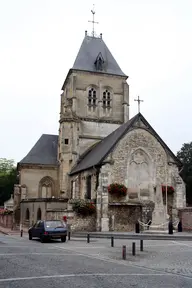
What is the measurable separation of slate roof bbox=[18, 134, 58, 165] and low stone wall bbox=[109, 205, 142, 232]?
14.4 meters

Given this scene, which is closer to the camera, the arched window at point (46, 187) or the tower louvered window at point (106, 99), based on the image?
the arched window at point (46, 187)

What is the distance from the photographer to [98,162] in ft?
90.0

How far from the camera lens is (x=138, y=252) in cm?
1432

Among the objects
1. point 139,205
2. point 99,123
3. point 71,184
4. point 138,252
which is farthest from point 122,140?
point 138,252

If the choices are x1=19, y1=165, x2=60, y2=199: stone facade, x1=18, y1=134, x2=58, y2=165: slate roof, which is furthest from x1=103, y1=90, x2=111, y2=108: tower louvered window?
x1=19, y1=165, x2=60, y2=199: stone facade

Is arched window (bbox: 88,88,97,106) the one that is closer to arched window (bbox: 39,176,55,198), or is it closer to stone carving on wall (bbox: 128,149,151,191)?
arched window (bbox: 39,176,55,198)

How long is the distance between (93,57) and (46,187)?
55.9 feet

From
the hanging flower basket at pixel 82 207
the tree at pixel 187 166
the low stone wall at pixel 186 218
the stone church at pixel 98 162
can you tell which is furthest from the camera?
the tree at pixel 187 166

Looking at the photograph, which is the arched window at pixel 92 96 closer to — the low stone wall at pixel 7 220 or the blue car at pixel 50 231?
the low stone wall at pixel 7 220

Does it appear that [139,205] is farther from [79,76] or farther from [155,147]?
[79,76]

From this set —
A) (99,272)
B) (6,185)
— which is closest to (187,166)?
(6,185)

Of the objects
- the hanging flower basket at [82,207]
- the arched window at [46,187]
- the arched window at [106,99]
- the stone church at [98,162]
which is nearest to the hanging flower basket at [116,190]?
the stone church at [98,162]

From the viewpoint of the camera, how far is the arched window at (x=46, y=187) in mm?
38375

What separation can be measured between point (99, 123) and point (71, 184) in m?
8.56
